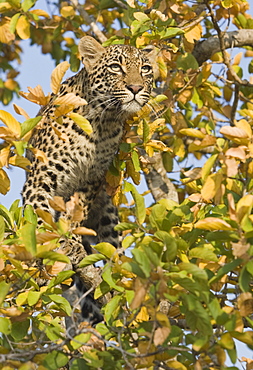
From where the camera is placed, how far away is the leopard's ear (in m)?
6.29

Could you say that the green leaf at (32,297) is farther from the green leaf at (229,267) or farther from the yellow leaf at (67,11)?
the yellow leaf at (67,11)

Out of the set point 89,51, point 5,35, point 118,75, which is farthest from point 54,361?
point 5,35

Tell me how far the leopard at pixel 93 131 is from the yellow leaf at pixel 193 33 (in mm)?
439

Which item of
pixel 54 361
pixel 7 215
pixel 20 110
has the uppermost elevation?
pixel 20 110

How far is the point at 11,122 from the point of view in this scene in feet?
13.0

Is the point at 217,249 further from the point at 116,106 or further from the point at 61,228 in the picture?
the point at 116,106

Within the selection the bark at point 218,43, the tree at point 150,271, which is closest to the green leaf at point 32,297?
the tree at point 150,271

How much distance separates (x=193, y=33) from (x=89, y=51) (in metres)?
0.98

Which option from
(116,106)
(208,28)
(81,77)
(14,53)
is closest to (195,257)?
(116,106)

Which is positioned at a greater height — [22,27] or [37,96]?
[22,27]

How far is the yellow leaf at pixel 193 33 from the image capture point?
579 cm

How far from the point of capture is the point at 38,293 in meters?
3.96

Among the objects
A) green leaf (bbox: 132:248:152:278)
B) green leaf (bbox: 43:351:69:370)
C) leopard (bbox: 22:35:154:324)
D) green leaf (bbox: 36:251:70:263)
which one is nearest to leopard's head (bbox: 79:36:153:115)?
leopard (bbox: 22:35:154:324)

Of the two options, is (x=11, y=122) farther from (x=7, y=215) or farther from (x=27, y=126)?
(x=7, y=215)
